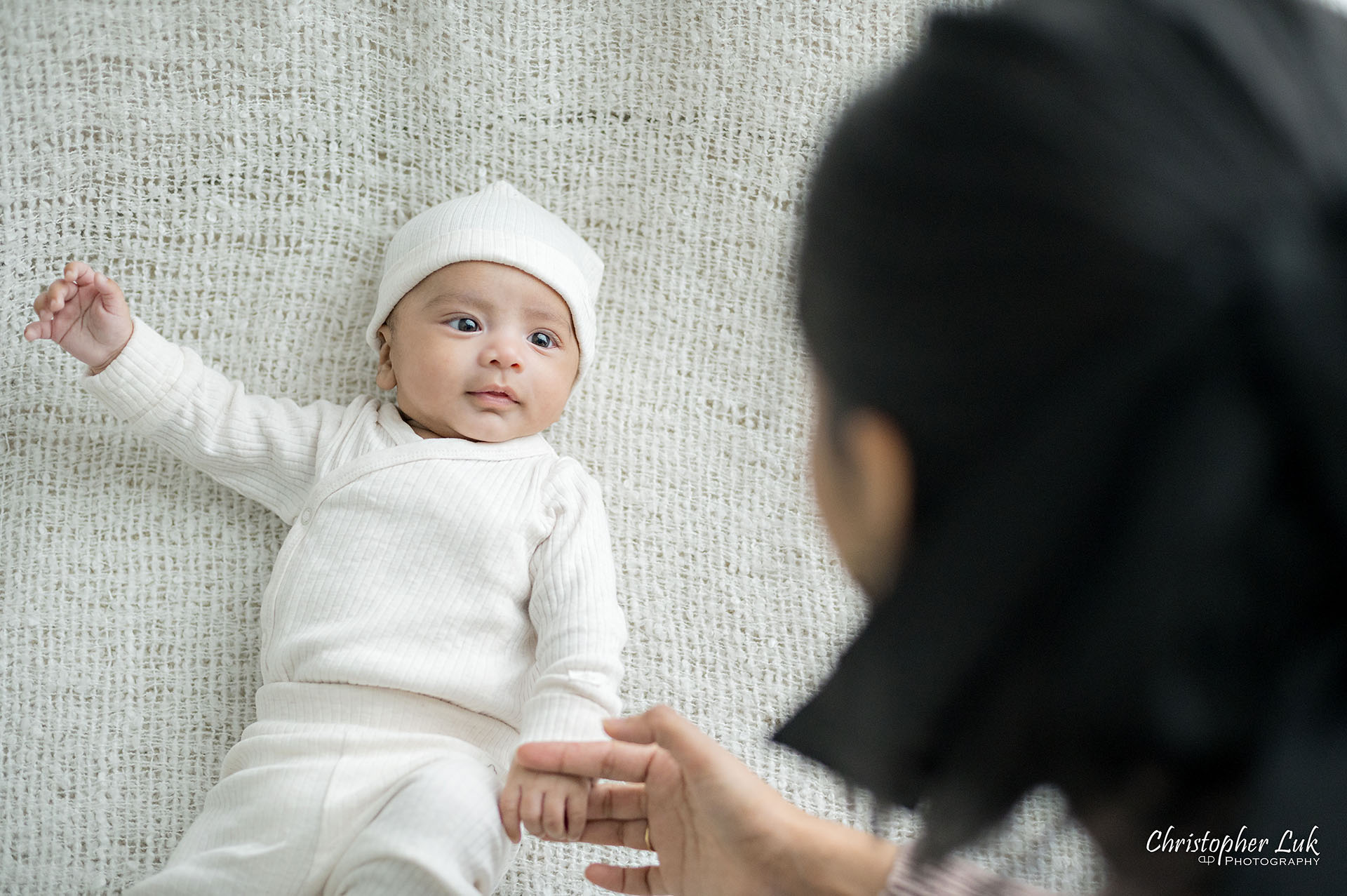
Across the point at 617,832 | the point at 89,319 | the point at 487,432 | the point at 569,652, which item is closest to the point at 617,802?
the point at 617,832

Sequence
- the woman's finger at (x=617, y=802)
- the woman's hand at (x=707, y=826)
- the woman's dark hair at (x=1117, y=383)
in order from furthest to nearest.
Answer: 1. the woman's finger at (x=617, y=802)
2. the woman's hand at (x=707, y=826)
3. the woman's dark hair at (x=1117, y=383)

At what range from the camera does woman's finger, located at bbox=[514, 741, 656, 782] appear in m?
0.89

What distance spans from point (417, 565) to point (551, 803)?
0.31m

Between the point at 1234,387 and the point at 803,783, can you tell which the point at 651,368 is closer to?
the point at 803,783

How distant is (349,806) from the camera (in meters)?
0.98

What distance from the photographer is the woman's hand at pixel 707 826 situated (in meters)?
0.83

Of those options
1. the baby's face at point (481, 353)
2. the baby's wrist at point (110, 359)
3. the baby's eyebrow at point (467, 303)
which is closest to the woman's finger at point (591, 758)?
the baby's face at point (481, 353)

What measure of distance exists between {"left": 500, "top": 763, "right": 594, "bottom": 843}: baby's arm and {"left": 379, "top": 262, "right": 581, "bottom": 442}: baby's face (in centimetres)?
41

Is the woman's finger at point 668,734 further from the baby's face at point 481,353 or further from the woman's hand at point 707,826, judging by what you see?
the baby's face at point 481,353

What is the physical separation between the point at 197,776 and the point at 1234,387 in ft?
3.67

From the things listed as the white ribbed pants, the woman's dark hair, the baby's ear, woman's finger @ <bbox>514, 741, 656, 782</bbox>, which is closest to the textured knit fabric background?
the baby's ear

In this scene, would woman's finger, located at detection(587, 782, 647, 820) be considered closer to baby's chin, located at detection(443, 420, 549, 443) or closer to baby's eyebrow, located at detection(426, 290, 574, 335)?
baby's chin, located at detection(443, 420, 549, 443)

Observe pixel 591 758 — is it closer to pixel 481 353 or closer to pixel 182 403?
pixel 481 353

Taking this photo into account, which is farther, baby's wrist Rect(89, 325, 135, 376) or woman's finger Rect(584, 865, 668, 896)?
baby's wrist Rect(89, 325, 135, 376)
